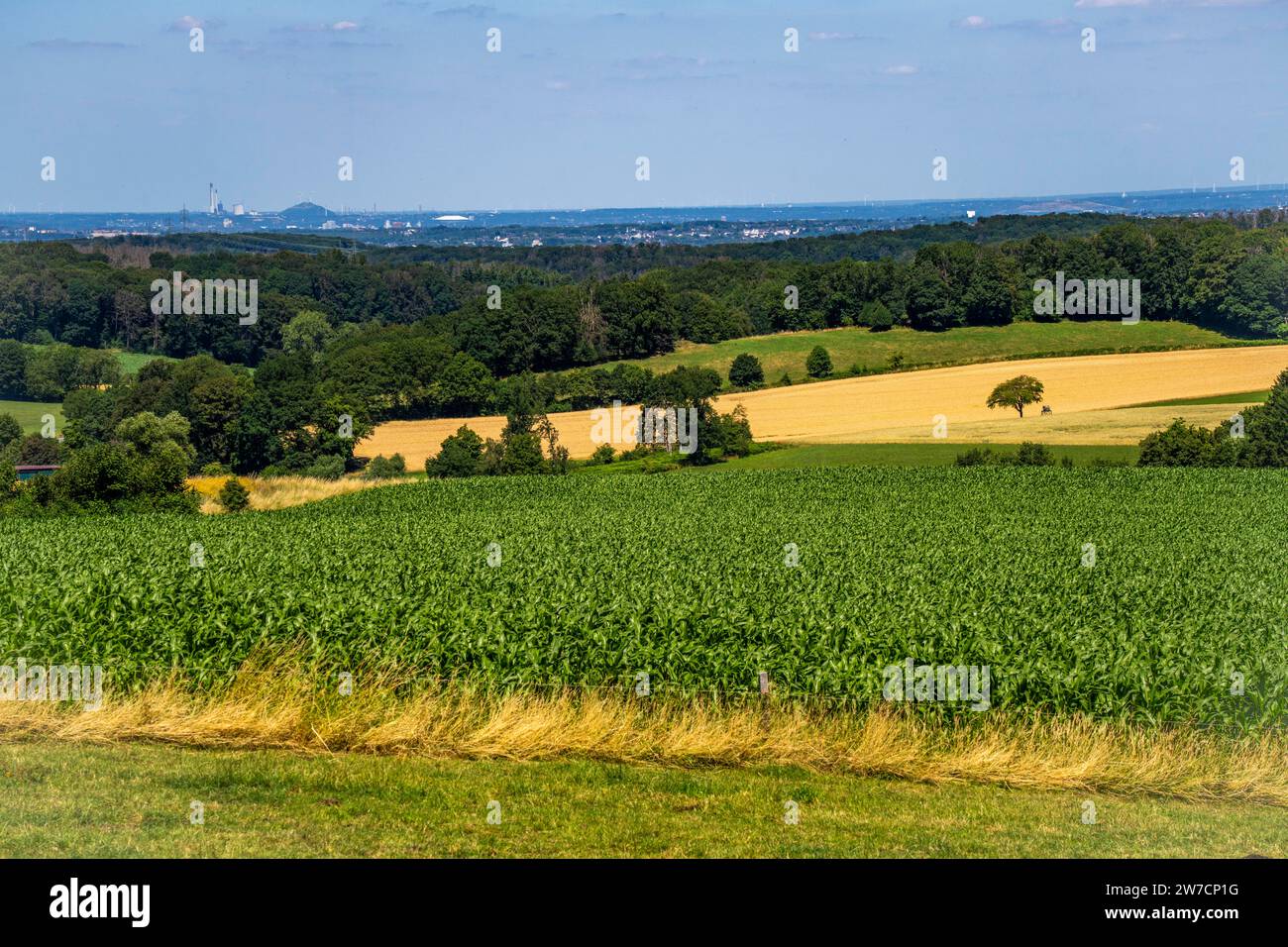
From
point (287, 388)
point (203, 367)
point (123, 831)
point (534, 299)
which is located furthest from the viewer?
point (534, 299)

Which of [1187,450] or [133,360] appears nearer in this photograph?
[1187,450]

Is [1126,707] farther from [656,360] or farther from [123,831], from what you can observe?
[656,360]

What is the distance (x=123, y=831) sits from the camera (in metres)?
9.96

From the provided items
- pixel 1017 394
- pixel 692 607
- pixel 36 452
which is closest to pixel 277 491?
pixel 36 452

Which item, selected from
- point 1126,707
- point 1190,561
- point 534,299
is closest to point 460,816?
point 1126,707

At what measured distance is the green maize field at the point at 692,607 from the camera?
14664 mm

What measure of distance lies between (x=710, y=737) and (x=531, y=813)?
3.06 meters

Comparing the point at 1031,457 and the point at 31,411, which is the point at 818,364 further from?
the point at 31,411

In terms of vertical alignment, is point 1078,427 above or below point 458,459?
above

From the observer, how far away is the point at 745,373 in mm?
90688

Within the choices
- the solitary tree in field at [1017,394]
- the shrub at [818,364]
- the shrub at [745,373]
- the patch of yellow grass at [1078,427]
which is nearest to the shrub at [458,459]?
the patch of yellow grass at [1078,427]

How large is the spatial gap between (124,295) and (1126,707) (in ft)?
369

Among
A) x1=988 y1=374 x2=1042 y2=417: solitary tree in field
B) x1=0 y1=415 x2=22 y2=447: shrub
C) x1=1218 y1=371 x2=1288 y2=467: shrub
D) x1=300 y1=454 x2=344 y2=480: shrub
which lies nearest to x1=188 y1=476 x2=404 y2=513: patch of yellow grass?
x1=300 y1=454 x2=344 y2=480: shrub

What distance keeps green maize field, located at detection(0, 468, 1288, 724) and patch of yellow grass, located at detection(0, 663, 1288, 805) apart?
23.9 inches
